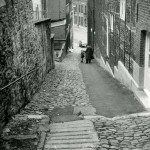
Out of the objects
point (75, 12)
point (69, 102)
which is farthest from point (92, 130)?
point (75, 12)

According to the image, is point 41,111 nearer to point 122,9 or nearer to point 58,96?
point 58,96

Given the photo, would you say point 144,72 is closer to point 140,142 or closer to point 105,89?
point 105,89

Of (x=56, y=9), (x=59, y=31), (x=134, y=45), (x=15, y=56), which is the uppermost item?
(x=56, y=9)

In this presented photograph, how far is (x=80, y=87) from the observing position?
43.9 ft

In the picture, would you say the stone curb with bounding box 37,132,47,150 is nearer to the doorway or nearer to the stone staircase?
the stone staircase

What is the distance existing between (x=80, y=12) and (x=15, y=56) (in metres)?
60.1

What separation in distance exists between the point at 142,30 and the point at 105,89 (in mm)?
3560

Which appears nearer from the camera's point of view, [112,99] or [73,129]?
[73,129]

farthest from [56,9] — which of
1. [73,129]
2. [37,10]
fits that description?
[73,129]

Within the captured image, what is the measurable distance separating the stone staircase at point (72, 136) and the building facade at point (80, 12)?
5763cm

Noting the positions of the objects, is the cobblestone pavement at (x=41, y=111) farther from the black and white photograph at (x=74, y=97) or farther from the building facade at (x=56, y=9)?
the building facade at (x=56, y=9)

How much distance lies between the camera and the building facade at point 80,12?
2534 inches

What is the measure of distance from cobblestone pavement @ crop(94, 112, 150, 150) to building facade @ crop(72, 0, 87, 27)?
188 ft

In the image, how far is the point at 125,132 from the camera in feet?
23.3
